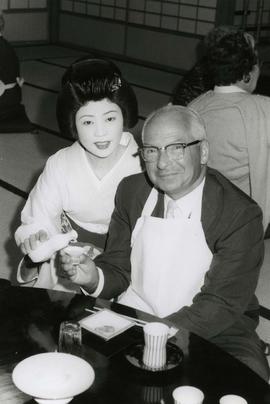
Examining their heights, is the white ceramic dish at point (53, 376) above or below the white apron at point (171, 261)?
above

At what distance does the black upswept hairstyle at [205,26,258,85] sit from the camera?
118 inches

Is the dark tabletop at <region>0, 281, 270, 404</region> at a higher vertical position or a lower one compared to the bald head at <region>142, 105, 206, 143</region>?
lower

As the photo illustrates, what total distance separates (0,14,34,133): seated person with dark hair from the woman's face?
339 cm

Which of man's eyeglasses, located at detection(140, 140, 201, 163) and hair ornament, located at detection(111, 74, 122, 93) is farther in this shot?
hair ornament, located at detection(111, 74, 122, 93)

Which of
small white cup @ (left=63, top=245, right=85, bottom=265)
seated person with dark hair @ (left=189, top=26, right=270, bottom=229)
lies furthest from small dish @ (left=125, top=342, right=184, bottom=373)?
seated person with dark hair @ (left=189, top=26, right=270, bottom=229)

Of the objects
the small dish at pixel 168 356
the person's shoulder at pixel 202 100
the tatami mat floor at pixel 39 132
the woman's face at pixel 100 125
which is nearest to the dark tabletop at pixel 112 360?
the small dish at pixel 168 356

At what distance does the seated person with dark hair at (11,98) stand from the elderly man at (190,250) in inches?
144

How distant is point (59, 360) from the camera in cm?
146

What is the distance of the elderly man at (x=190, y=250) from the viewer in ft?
6.38

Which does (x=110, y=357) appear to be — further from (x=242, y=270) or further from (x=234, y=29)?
(x=234, y=29)

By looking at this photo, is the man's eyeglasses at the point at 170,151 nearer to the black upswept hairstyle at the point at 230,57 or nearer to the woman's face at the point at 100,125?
the woman's face at the point at 100,125

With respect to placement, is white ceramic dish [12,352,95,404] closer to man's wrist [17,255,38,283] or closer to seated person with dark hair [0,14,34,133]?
man's wrist [17,255,38,283]

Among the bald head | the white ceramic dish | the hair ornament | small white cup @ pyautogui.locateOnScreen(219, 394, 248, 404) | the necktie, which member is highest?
the hair ornament

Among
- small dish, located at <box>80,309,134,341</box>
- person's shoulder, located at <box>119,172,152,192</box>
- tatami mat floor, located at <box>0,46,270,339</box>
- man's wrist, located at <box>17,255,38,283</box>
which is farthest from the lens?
tatami mat floor, located at <box>0,46,270,339</box>
